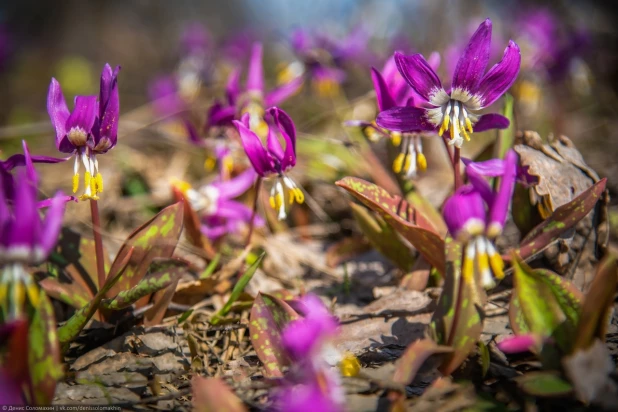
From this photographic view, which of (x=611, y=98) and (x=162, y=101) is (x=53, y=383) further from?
(x=611, y=98)

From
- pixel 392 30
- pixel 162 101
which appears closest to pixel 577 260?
pixel 162 101

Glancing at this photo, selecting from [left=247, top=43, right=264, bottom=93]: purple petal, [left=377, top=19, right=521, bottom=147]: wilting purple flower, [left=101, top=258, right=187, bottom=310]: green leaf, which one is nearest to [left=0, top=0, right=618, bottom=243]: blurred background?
[left=247, top=43, right=264, bottom=93]: purple petal

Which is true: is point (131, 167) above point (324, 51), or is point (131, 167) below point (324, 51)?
below

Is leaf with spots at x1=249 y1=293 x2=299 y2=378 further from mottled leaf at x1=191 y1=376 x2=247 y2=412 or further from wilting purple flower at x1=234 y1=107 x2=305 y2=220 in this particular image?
wilting purple flower at x1=234 y1=107 x2=305 y2=220

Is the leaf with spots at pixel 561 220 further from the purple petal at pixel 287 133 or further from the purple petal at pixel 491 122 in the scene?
the purple petal at pixel 287 133

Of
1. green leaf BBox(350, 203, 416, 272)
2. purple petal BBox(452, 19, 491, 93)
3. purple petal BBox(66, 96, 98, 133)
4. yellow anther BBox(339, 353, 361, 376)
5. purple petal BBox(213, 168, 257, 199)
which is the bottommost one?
yellow anther BBox(339, 353, 361, 376)

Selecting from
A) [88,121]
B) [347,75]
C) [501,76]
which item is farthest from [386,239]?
[347,75]
